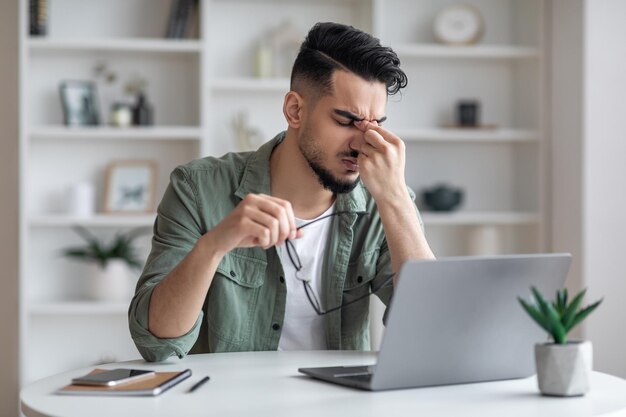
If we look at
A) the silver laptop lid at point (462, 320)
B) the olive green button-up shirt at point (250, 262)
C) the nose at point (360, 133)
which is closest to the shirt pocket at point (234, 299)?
the olive green button-up shirt at point (250, 262)

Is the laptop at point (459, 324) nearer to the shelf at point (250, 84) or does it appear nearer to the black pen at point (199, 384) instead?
the black pen at point (199, 384)

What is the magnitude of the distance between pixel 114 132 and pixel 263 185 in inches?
71.8

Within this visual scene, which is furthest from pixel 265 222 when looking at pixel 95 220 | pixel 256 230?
pixel 95 220

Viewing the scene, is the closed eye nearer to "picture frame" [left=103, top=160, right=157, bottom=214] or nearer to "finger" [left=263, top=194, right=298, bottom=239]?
"finger" [left=263, top=194, right=298, bottom=239]

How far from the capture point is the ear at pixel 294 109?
2.17 metres

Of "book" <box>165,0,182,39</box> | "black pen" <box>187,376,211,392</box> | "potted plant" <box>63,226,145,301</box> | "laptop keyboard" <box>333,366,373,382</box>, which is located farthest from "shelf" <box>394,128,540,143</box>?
"black pen" <box>187,376,211,392</box>

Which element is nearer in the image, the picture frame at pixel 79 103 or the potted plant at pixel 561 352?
the potted plant at pixel 561 352

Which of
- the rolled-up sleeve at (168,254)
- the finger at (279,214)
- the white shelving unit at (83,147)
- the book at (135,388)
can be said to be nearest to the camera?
the book at (135,388)

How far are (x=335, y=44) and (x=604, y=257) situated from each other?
2079 millimetres

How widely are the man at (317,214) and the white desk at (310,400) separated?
441 mm

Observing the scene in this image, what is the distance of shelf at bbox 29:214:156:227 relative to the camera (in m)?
3.73

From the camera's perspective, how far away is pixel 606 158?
12.3ft

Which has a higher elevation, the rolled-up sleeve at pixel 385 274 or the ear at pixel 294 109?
the ear at pixel 294 109
